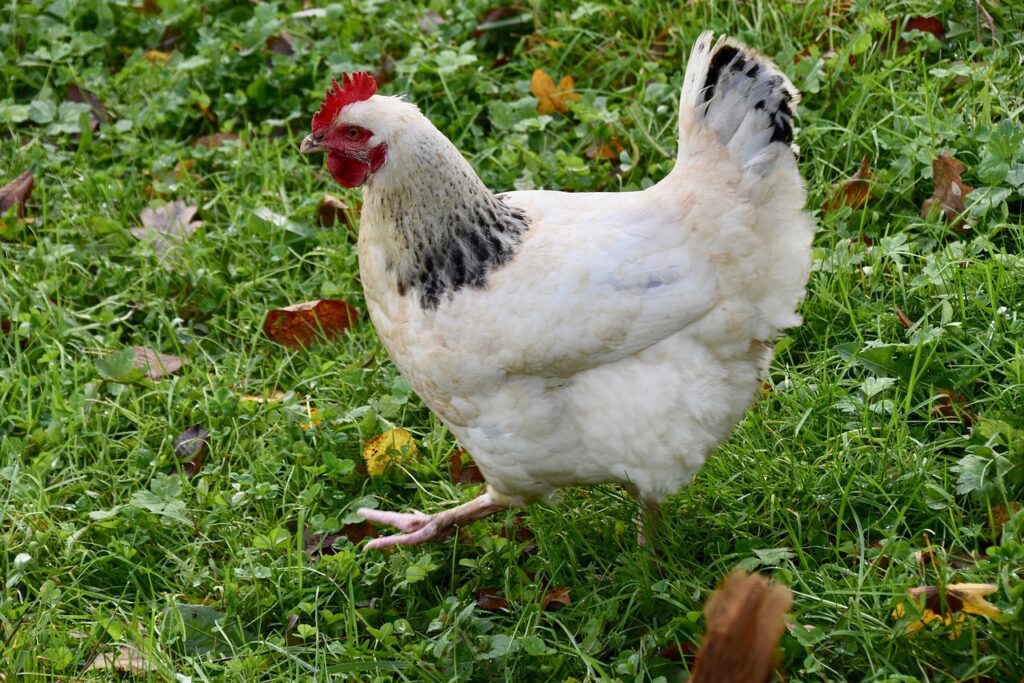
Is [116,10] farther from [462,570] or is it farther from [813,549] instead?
[813,549]

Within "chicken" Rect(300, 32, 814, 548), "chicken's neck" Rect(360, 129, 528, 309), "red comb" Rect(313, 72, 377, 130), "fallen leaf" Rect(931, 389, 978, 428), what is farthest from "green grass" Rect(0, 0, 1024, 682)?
"red comb" Rect(313, 72, 377, 130)

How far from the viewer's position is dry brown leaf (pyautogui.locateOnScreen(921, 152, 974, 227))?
3.79 metres

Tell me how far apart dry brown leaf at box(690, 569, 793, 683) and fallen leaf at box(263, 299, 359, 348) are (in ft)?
7.98

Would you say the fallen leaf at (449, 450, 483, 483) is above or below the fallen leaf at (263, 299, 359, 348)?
below

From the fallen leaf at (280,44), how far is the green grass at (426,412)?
0.07 metres

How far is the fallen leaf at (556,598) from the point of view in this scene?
3078 millimetres

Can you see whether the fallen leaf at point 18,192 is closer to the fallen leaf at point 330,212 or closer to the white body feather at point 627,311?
the fallen leaf at point 330,212

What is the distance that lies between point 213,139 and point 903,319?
3.03 m

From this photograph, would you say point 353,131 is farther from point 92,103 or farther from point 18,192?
point 92,103

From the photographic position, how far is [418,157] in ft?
9.67

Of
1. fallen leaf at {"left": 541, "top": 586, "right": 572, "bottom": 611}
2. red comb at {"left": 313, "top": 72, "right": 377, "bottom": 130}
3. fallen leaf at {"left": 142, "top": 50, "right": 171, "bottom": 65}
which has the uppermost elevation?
red comb at {"left": 313, "top": 72, "right": 377, "bottom": 130}

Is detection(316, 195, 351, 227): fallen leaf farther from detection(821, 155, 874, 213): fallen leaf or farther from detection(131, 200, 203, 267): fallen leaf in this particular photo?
detection(821, 155, 874, 213): fallen leaf

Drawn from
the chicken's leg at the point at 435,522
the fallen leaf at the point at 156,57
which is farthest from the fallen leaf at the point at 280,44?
the chicken's leg at the point at 435,522

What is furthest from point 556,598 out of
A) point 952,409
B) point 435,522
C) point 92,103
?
point 92,103
